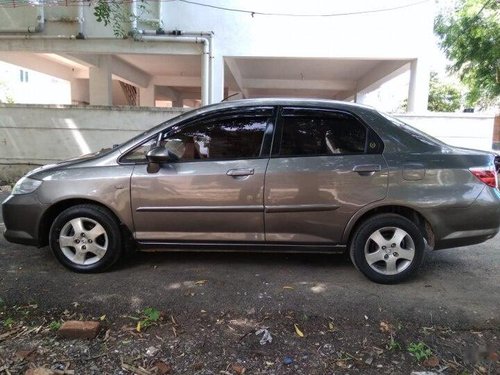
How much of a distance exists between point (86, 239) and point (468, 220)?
3.42 metres

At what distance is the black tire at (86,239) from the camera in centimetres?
409

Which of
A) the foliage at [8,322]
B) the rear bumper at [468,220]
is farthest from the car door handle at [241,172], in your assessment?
the foliage at [8,322]

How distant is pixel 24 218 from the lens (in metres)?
4.18

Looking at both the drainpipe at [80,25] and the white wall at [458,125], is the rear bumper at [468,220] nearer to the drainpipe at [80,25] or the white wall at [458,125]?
the white wall at [458,125]

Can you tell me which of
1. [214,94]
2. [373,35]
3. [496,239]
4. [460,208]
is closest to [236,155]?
[460,208]

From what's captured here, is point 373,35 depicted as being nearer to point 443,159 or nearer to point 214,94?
point 214,94

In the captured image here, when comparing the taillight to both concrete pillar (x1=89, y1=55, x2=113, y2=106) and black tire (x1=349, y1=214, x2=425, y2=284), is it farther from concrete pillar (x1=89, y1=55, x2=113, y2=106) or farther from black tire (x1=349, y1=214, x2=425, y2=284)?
concrete pillar (x1=89, y1=55, x2=113, y2=106)

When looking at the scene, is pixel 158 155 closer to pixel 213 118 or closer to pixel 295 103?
pixel 213 118

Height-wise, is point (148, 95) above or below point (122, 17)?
below

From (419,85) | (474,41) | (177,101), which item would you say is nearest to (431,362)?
(419,85)

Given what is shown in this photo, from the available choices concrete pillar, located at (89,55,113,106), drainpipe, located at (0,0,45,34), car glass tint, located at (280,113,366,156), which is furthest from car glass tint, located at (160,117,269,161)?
concrete pillar, located at (89,55,113,106)

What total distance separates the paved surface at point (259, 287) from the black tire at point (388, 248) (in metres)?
0.12

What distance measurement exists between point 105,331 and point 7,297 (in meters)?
1.09

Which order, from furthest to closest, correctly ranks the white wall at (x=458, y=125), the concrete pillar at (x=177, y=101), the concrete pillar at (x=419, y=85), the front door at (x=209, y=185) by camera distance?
the concrete pillar at (x=177, y=101) < the concrete pillar at (x=419, y=85) < the white wall at (x=458, y=125) < the front door at (x=209, y=185)
